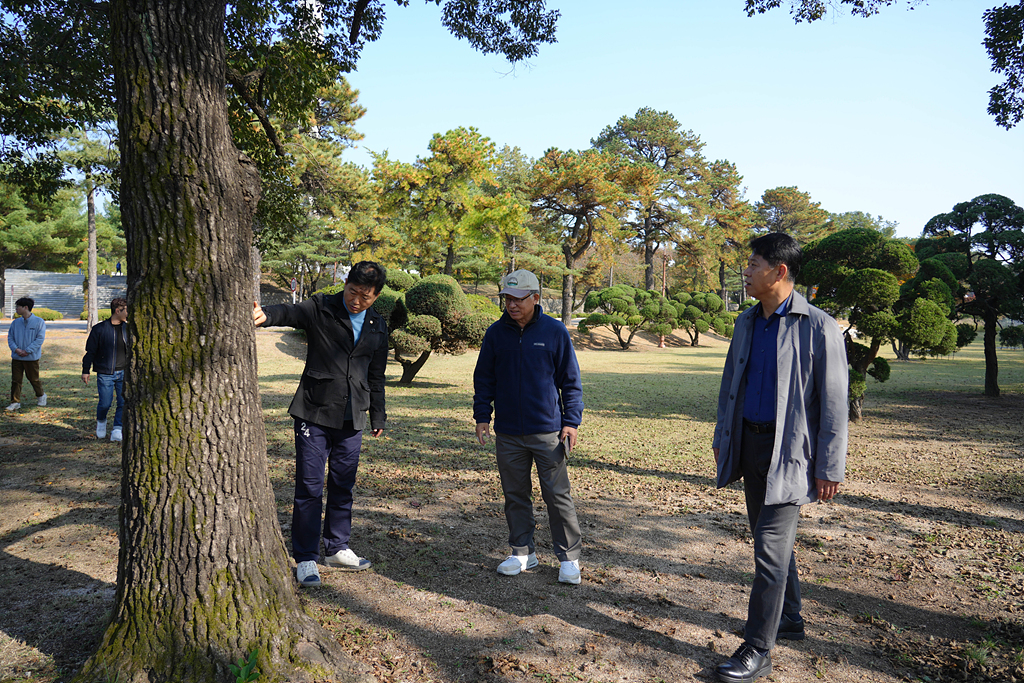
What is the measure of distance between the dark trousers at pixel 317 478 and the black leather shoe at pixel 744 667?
2.25 meters

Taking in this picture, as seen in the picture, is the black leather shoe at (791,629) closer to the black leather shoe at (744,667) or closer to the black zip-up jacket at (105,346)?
the black leather shoe at (744,667)

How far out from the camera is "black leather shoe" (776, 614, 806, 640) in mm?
3045

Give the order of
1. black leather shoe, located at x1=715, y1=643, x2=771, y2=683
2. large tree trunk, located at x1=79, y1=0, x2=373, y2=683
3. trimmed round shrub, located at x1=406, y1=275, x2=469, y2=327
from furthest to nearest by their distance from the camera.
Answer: trimmed round shrub, located at x1=406, y1=275, x2=469, y2=327 → black leather shoe, located at x1=715, y1=643, x2=771, y2=683 → large tree trunk, located at x1=79, y1=0, x2=373, y2=683

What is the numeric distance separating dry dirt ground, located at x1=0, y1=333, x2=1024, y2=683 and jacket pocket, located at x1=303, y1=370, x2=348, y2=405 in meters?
1.04

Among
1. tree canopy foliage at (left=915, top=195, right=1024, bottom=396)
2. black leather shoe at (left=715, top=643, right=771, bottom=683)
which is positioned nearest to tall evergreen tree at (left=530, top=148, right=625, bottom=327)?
tree canopy foliage at (left=915, top=195, right=1024, bottom=396)

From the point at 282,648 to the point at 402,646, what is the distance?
597 mm

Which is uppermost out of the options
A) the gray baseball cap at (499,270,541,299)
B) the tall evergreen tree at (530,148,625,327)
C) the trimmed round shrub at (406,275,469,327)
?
the tall evergreen tree at (530,148,625,327)

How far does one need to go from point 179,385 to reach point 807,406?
261 cm

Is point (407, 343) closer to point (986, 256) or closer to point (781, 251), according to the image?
point (781, 251)

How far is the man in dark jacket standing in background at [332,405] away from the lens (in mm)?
3596

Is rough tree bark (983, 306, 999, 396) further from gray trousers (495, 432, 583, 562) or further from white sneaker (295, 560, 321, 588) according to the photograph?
white sneaker (295, 560, 321, 588)

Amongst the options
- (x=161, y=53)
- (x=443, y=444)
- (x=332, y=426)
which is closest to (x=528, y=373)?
(x=332, y=426)

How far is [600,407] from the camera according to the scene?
1165 centimetres

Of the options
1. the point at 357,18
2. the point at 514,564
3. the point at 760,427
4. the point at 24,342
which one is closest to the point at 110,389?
the point at 24,342
